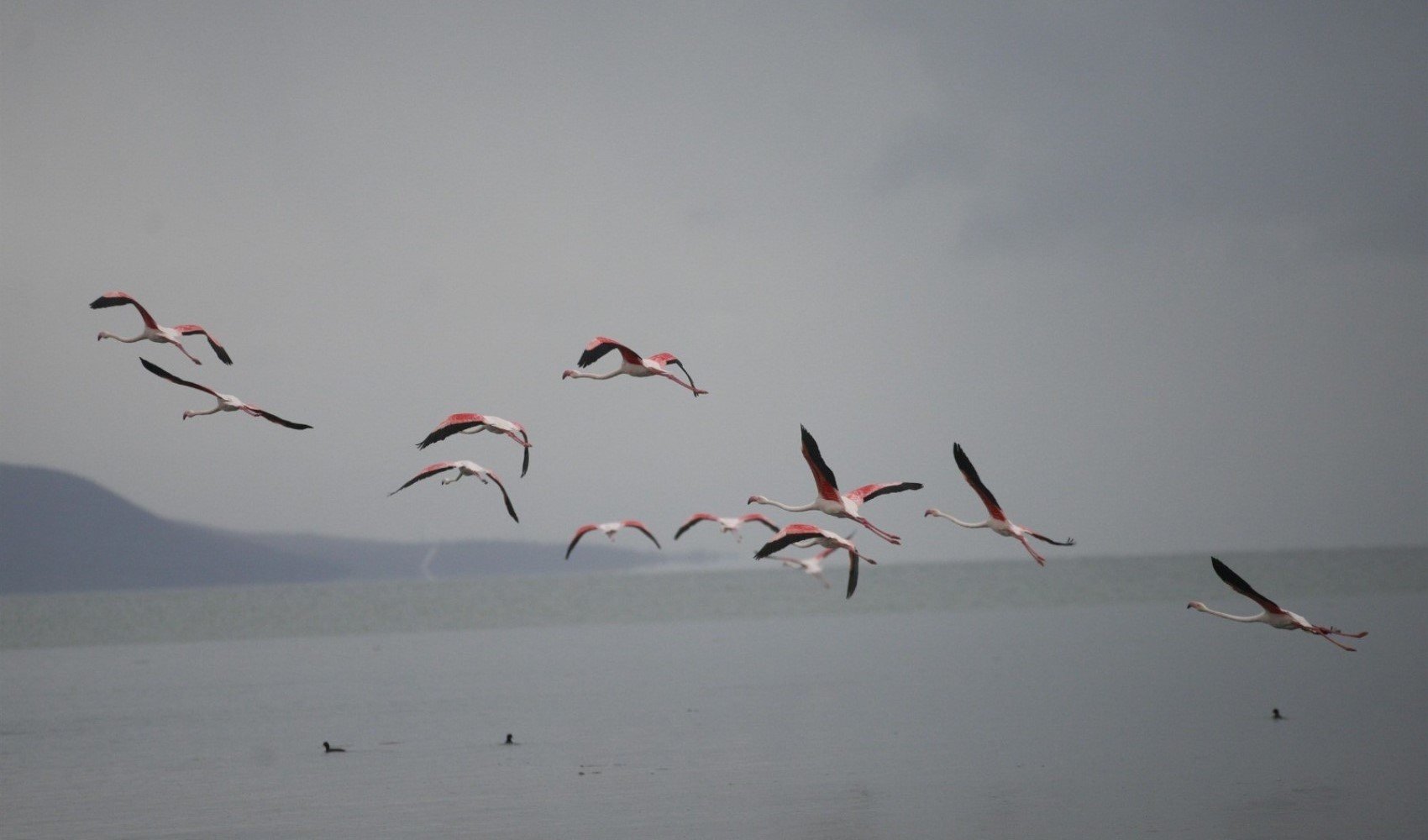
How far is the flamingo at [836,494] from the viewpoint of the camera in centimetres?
1509

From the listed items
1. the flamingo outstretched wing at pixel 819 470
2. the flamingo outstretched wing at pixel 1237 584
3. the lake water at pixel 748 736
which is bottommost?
the lake water at pixel 748 736

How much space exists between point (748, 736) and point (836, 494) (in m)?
7.76

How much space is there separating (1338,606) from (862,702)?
123ft

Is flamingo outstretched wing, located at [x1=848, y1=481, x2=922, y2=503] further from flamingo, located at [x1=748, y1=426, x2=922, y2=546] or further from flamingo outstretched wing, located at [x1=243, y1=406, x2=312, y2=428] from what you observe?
flamingo outstretched wing, located at [x1=243, y1=406, x2=312, y2=428]

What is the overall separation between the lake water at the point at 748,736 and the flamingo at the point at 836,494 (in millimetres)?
3428

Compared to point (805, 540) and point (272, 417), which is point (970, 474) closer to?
point (805, 540)

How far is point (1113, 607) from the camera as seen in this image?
64.8 meters

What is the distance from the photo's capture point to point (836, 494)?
16.2m

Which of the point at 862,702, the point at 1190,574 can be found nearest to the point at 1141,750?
the point at 862,702

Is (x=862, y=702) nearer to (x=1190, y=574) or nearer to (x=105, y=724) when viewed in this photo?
(x=105, y=724)

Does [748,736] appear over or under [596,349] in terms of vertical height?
under

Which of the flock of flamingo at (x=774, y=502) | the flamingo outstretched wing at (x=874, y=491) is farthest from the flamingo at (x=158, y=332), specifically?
the flamingo outstretched wing at (x=874, y=491)

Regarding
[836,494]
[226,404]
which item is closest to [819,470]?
[836,494]

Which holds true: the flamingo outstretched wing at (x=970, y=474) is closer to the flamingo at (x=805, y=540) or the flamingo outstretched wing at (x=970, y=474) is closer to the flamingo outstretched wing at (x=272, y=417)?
the flamingo at (x=805, y=540)
